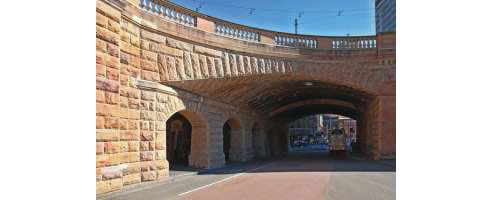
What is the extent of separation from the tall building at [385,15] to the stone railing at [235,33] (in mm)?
5673

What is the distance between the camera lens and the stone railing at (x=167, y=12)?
13.6 metres

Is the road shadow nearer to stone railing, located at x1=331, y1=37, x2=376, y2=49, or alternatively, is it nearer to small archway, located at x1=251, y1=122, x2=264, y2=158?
stone railing, located at x1=331, y1=37, x2=376, y2=49

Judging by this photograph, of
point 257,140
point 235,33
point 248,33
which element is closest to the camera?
point 235,33

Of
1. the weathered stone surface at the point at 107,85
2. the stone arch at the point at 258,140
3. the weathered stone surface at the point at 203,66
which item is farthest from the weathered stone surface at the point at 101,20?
the stone arch at the point at 258,140

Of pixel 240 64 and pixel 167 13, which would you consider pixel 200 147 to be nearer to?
pixel 240 64

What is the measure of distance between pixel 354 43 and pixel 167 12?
11497 millimetres

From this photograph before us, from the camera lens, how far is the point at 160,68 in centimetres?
1379

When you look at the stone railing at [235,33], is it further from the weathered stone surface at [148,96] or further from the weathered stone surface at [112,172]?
the weathered stone surface at [112,172]

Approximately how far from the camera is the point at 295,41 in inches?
812

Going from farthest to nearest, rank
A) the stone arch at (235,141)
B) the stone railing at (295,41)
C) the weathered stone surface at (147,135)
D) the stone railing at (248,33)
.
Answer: the stone arch at (235,141)
the stone railing at (295,41)
the stone railing at (248,33)
the weathered stone surface at (147,135)

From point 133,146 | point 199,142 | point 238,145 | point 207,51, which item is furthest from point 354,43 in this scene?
point 133,146

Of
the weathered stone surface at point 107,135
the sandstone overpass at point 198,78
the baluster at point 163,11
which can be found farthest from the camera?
the baluster at point 163,11

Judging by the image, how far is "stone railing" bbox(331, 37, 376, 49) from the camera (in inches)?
853

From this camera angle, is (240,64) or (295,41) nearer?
(240,64)
